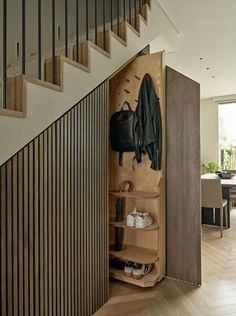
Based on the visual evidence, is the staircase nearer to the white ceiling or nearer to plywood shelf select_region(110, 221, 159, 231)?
the white ceiling

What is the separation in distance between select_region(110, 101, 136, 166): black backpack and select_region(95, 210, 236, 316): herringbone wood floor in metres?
1.39

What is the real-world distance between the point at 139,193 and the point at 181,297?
3.33ft

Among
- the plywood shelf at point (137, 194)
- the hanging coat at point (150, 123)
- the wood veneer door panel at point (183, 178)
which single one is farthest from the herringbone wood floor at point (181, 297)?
the hanging coat at point (150, 123)

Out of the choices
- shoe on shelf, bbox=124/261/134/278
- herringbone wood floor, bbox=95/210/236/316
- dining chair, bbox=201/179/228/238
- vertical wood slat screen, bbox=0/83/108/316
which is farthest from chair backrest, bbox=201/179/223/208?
vertical wood slat screen, bbox=0/83/108/316

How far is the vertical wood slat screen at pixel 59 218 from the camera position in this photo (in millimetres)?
1531

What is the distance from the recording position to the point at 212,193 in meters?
4.05

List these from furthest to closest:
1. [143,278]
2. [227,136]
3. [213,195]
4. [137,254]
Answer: [227,136]
[213,195]
[137,254]
[143,278]

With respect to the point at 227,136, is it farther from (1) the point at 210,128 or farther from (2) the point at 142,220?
(2) the point at 142,220

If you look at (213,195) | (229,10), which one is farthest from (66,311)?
(229,10)

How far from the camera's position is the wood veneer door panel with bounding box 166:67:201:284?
2.67 metres

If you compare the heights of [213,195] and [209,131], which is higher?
[209,131]

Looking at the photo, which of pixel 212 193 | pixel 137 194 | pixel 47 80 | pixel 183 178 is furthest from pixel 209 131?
pixel 47 80

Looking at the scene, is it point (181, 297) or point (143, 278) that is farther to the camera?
point (143, 278)

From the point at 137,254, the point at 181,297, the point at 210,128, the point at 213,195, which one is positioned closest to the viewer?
the point at 181,297
